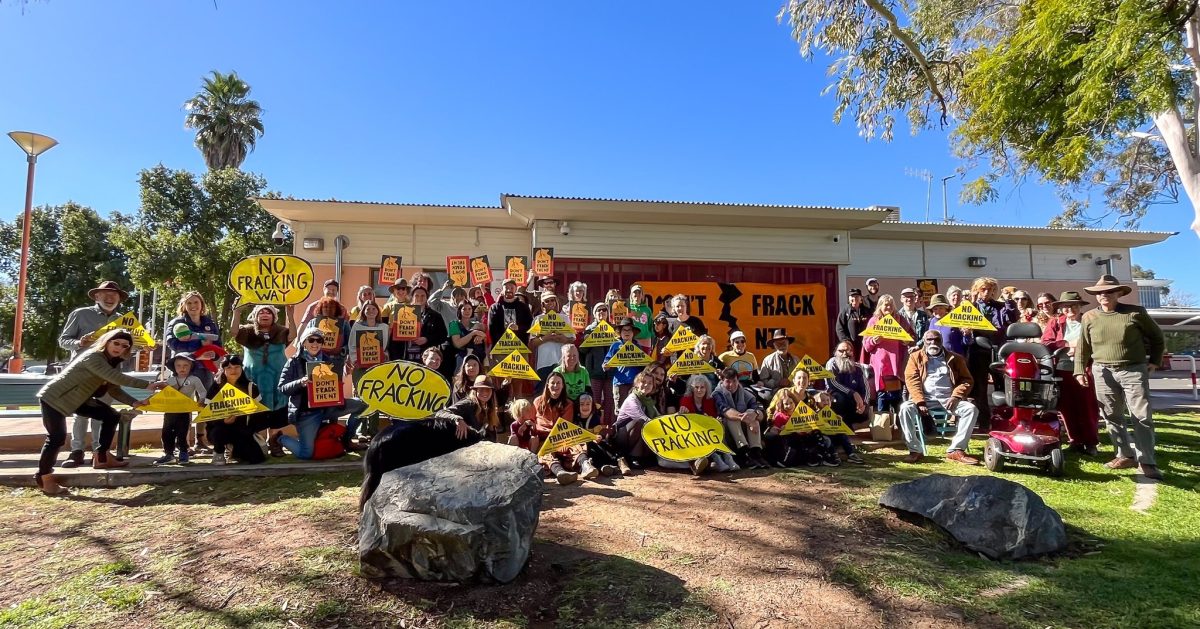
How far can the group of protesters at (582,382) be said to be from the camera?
5.09m

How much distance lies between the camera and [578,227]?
33.0 ft

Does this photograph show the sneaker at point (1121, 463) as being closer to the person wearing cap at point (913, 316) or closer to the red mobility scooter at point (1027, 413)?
the red mobility scooter at point (1027, 413)

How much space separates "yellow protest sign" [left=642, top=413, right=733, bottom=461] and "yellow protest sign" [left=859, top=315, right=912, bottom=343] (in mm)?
2762

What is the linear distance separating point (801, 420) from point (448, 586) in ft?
13.1

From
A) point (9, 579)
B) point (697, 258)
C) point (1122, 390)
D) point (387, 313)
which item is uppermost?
point (697, 258)

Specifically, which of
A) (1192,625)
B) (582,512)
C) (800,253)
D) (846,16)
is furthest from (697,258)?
(1192,625)

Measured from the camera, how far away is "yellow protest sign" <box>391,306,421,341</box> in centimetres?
652

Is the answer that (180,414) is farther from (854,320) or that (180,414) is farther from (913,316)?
(913,316)

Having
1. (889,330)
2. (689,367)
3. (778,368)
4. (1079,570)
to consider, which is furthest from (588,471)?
(889,330)

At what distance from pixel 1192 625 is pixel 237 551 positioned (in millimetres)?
5162

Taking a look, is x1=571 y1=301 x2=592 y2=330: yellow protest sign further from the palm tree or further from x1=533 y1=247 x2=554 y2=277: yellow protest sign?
the palm tree

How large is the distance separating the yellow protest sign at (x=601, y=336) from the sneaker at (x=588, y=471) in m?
1.78

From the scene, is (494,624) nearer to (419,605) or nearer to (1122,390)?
(419,605)

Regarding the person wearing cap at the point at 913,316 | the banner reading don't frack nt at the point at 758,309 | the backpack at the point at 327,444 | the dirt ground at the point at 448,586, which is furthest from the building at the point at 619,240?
the dirt ground at the point at 448,586
